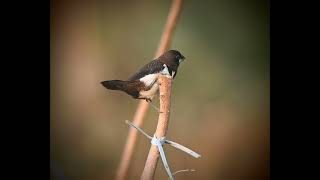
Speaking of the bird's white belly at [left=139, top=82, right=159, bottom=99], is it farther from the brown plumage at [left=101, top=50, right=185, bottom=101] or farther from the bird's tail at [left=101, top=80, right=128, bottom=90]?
the bird's tail at [left=101, top=80, right=128, bottom=90]

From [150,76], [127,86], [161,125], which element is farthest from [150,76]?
[161,125]

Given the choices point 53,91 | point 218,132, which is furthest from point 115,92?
point 218,132

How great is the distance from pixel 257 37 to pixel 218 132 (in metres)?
0.51

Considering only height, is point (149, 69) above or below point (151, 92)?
above

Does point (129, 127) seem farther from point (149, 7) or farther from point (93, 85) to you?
point (149, 7)

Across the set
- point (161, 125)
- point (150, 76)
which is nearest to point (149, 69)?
point (150, 76)

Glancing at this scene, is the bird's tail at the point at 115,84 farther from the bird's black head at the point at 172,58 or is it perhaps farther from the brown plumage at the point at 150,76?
the bird's black head at the point at 172,58

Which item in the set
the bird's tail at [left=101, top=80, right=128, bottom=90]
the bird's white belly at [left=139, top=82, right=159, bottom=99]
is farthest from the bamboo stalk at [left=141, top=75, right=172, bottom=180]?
the bird's tail at [left=101, top=80, right=128, bottom=90]

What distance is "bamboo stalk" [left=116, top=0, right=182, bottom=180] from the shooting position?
8.77 feet

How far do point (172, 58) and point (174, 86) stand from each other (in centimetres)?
14

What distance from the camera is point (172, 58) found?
8.77 ft

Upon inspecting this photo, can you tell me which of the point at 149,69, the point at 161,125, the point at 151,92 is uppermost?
the point at 149,69

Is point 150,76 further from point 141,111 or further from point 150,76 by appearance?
point 141,111

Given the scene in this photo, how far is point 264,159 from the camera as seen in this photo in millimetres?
2711
